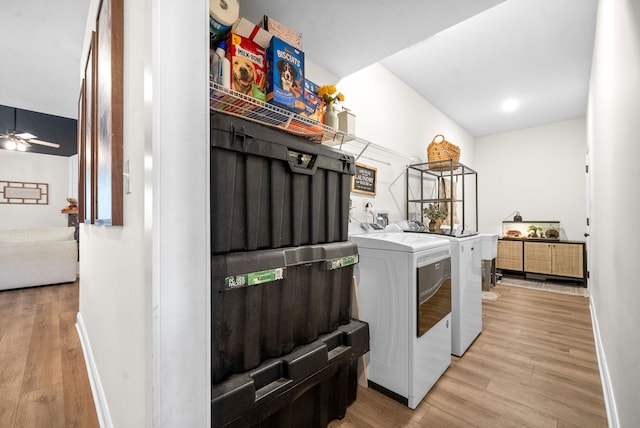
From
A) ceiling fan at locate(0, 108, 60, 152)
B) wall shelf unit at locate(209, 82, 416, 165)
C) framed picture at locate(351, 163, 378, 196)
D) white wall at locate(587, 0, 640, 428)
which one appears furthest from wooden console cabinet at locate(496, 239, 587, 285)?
ceiling fan at locate(0, 108, 60, 152)

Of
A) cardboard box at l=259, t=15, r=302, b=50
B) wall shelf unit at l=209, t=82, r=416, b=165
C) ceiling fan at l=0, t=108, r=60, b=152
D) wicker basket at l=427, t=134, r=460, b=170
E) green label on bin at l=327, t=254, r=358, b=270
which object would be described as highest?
ceiling fan at l=0, t=108, r=60, b=152

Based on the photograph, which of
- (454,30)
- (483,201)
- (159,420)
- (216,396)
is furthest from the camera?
(483,201)

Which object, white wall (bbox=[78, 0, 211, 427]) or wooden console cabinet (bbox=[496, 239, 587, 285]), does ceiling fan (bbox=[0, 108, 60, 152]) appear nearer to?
white wall (bbox=[78, 0, 211, 427])

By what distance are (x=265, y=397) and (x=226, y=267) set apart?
1.74 ft

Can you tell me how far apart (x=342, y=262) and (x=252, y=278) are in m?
0.55

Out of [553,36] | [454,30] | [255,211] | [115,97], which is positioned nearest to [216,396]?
[255,211]

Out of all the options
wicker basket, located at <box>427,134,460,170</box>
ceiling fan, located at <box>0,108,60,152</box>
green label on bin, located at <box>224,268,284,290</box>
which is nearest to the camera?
green label on bin, located at <box>224,268,284,290</box>

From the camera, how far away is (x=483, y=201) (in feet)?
18.4

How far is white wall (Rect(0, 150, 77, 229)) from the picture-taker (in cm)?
630

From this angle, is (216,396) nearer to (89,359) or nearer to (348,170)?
(348,170)

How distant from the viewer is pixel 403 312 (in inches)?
64.3

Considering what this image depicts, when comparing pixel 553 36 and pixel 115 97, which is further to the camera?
pixel 553 36

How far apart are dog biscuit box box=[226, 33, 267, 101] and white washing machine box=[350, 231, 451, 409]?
107cm

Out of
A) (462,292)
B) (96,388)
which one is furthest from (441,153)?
(96,388)
